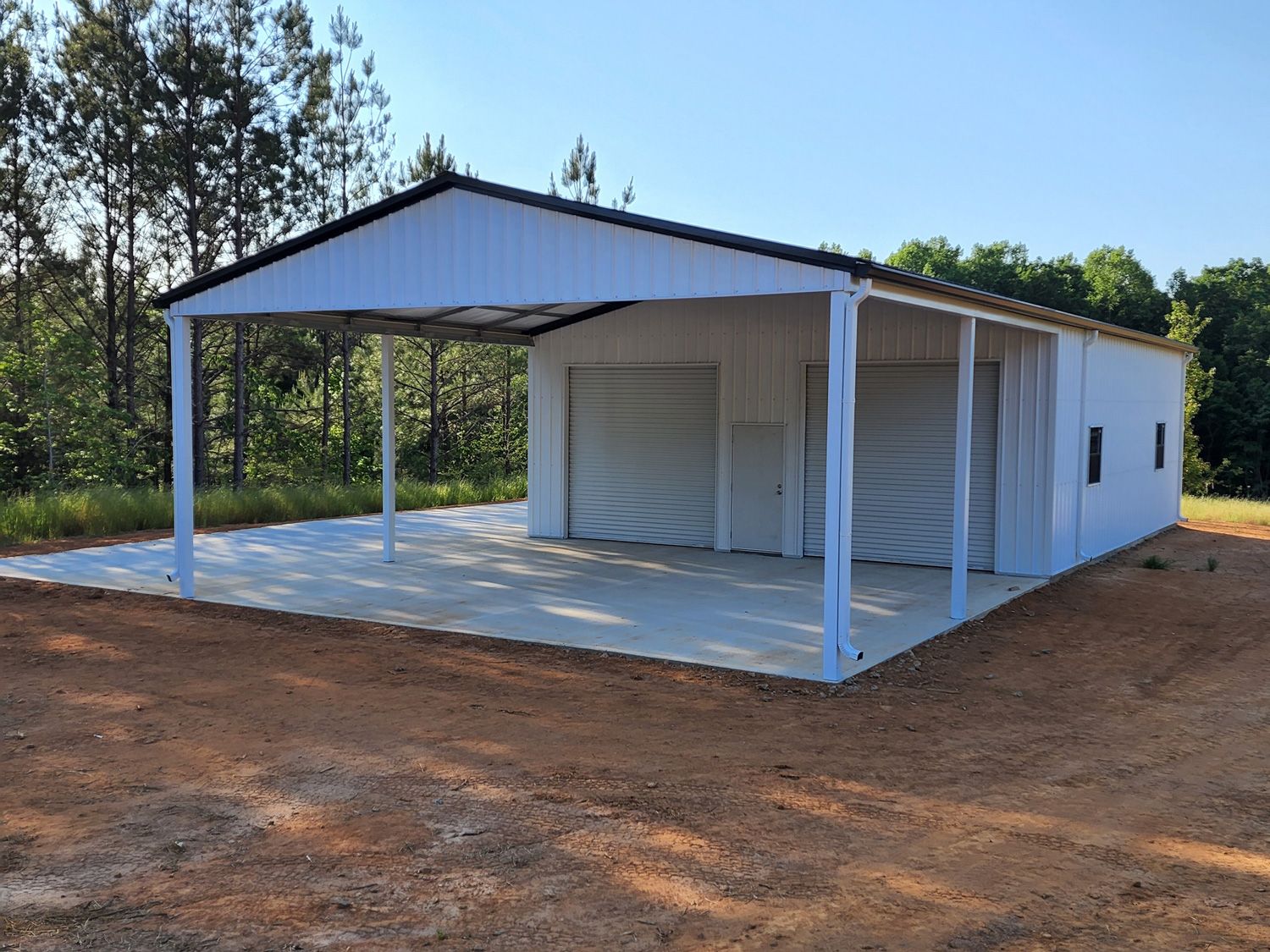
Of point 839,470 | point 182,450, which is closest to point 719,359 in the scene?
point 839,470

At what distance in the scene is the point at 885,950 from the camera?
3.76m

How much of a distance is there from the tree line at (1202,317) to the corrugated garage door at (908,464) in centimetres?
1871

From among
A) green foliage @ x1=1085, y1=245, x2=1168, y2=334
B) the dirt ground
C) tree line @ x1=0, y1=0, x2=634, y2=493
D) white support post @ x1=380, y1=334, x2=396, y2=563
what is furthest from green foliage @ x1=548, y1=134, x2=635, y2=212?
green foliage @ x1=1085, y1=245, x2=1168, y2=334

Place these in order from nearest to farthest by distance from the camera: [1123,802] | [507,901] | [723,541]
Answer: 1. [507,901]
2. [1123,802]
3. [723,541]

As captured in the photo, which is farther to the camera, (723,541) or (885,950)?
(723,541)

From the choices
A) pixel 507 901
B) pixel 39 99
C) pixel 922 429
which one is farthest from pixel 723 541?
pixel 39 99

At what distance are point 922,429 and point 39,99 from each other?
58.7 feet

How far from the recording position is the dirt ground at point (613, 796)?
4.01 meters

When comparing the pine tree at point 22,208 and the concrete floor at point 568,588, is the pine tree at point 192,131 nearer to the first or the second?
the pine tree at point 22,208

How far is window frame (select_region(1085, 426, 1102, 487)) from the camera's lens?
1384 cm

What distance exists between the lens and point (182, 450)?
11031 mm

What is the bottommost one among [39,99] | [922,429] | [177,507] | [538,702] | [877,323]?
[538,702]

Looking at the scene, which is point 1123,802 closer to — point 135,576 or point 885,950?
point 885,950

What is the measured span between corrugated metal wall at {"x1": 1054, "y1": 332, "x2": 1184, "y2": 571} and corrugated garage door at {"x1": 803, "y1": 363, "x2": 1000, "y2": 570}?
2.83 feet
